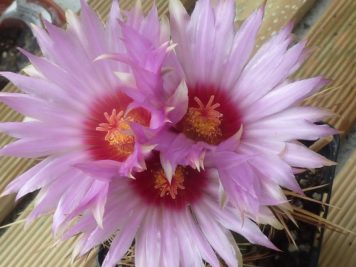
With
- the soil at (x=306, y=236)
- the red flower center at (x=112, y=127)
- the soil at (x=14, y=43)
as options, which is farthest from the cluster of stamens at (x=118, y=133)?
the soil at (x=14, y=43)

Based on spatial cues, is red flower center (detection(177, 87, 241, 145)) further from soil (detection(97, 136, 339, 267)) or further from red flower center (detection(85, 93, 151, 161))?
soil (detection(97, 136, 339, 267))

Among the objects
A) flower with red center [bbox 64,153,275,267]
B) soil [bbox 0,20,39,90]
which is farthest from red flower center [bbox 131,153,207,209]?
soil [bbox 0,20,39,90]

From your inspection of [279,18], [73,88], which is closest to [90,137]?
[73,88]

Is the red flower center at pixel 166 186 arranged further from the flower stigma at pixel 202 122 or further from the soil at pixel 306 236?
the soil at pixel 306 236

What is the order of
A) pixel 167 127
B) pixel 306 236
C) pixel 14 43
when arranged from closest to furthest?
1. pixel 167 127
2. pixel 306 236
3. pixel 14 43

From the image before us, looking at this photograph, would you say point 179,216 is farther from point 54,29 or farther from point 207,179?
point 54,29

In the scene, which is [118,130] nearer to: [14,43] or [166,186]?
[166,186]

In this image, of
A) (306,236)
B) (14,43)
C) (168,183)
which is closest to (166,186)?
(168,183)
